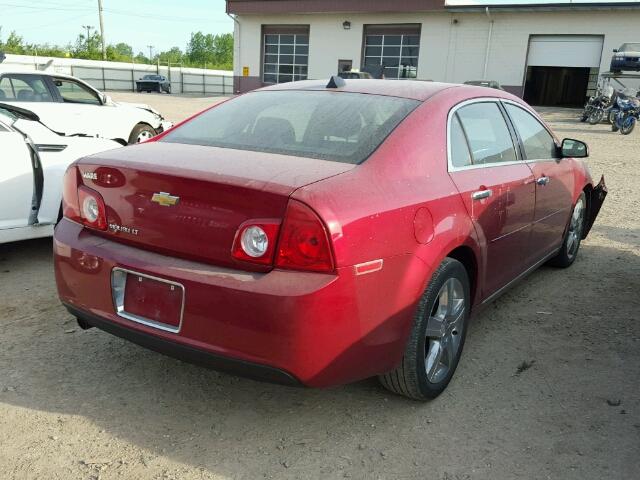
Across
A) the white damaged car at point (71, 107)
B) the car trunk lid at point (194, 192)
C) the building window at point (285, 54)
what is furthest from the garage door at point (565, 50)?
the car trunk lid at point (194, 192)

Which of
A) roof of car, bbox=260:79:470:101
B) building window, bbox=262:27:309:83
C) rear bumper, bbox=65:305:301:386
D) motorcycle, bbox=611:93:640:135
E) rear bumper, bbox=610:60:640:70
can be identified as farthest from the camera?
building window, bbox=262:27:309:83

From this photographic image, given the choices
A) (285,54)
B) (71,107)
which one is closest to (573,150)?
(71,107)

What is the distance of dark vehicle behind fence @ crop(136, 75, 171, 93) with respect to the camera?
137 feet

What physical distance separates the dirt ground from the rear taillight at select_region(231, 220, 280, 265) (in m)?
0.86

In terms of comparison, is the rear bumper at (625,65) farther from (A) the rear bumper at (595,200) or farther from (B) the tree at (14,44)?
(B) the tree at (14,44)

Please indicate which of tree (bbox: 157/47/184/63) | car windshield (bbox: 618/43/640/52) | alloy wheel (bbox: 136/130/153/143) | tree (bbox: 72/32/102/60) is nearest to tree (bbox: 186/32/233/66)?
tree (bbox: 157/47/184/63)

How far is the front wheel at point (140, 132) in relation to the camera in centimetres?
939

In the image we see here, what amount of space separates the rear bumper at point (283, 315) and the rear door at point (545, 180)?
1.76m

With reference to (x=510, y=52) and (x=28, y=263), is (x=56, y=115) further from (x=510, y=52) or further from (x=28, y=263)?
(x=510, y=52)

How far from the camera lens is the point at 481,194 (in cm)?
323

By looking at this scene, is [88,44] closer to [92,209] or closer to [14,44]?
[14,44]

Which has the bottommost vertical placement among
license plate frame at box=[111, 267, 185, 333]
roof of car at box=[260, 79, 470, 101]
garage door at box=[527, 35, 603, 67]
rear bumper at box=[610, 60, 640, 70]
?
license plate frame at box=[111, 267, 185, 333]

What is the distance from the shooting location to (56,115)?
8.64 metres

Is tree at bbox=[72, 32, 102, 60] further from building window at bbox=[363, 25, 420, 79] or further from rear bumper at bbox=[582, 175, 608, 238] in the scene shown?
rear bumper at bbox=[582, 175, 608, 238]
